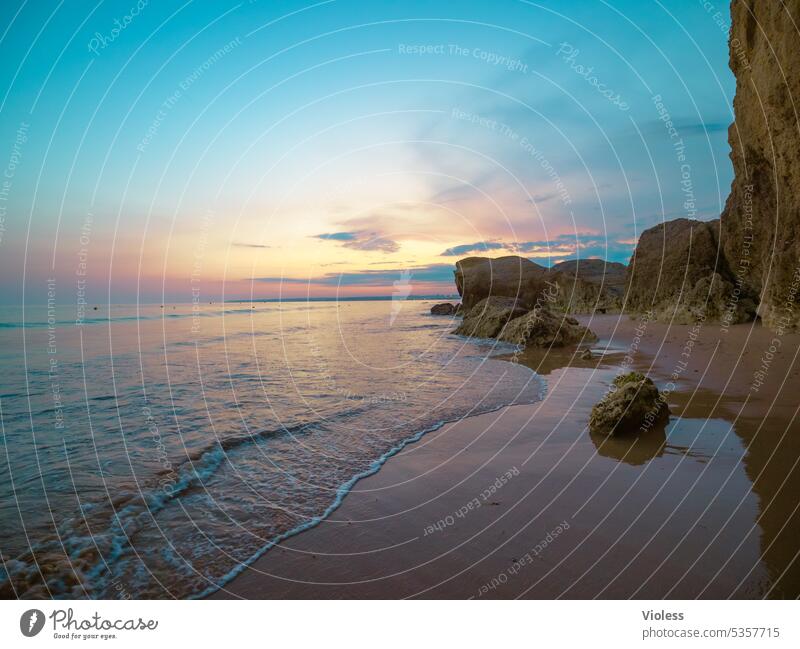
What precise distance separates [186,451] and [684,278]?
24.8 metres

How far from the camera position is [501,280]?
43844 millimetres

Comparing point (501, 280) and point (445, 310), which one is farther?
point (445, 310)

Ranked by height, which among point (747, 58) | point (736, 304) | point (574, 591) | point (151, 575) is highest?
point (747, 58)

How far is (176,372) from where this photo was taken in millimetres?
14859

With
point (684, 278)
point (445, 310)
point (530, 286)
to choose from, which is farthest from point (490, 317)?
point (445, 310)

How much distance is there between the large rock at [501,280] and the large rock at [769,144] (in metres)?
23.4

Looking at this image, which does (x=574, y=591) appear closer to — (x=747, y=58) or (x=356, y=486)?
(x=356, y=486)

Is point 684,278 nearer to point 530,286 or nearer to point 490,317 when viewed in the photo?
point 490,317

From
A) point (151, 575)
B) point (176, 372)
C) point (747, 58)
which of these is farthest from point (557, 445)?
point (747, 58)

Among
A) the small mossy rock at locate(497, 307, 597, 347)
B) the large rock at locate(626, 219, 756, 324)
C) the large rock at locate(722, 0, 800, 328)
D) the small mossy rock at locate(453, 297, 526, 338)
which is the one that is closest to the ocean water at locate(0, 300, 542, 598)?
the small mossy rock at locate(497, 307, 597, 347)

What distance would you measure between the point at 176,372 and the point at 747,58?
876 inches

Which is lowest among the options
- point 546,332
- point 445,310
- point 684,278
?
point 546,332

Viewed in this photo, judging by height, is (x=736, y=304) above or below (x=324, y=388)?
above
